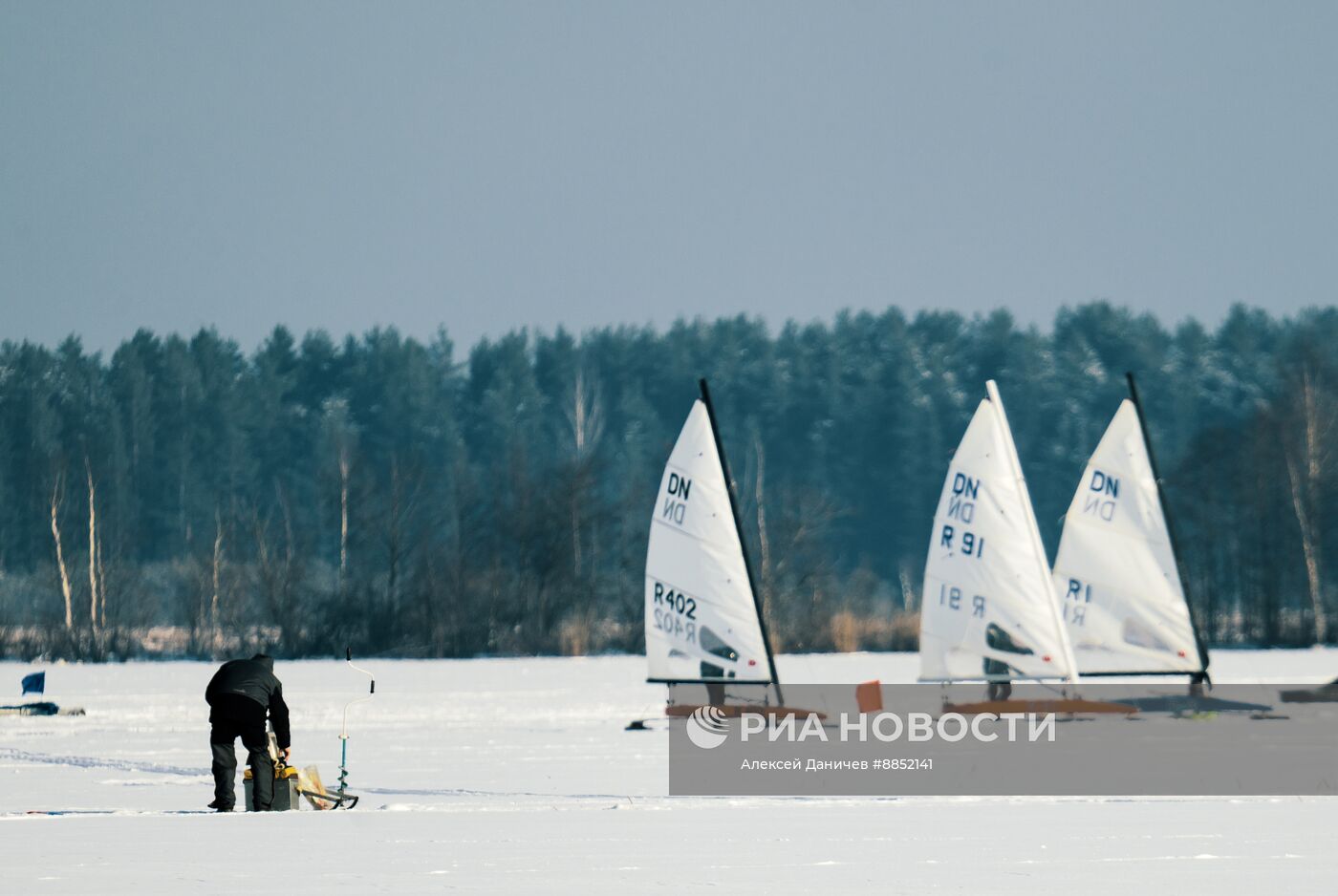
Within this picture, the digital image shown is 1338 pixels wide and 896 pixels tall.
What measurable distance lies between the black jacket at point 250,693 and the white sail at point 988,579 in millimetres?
11865

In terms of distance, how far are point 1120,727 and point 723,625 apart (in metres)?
4.90

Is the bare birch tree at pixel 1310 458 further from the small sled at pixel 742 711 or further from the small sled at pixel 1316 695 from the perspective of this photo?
the small sled at pixel 742 711

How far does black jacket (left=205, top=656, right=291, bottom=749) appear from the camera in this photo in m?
12.9

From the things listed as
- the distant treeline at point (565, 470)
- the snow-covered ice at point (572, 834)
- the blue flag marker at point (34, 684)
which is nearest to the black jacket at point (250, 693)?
the snow-covered ice at point (572, 834)

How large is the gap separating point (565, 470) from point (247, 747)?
45.8 m

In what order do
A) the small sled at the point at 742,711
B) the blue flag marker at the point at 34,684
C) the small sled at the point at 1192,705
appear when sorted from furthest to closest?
1. the blue flag marker at the point at 34,684
2. the small sled at the point at 1192,705
3. the small sled at the point at 742,711

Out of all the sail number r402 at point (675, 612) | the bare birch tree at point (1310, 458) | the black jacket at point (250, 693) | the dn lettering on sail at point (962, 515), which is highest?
the bare birch tree at point (1310, 458)

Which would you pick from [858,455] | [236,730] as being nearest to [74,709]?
[236,730]

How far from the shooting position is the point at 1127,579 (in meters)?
25.0

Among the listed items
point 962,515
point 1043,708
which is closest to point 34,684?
point 962,515

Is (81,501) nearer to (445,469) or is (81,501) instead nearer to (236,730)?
(445,469)

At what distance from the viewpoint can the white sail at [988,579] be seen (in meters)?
23.5

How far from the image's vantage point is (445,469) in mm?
80000

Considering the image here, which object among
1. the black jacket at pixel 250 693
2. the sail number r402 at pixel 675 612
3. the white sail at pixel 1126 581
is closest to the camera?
the black jacket at pixel 250 693
